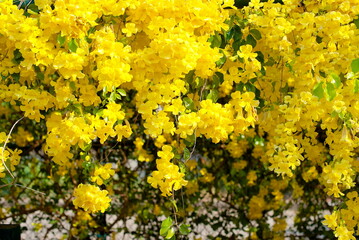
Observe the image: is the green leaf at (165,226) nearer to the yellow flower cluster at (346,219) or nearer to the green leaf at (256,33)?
the yellow flower cluster at (346,219)

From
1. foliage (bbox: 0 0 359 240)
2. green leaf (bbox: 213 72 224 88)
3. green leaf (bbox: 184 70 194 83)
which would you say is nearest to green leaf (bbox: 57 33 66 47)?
foliage (bbox: 0 0 359 240)

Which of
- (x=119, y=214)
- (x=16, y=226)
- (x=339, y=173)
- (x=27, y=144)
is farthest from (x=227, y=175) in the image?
(x=339, y=173)

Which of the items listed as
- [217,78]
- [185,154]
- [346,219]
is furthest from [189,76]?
[346,219]

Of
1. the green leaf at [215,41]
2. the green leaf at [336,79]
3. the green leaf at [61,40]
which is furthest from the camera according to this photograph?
the green leaf at [215,41]

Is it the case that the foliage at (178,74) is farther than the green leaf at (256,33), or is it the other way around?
the green leaf at (256,33)

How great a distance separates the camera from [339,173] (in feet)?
5.89

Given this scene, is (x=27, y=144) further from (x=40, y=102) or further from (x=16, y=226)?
(x=40, y=102)

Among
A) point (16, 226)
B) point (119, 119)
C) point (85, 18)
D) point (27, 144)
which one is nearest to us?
point (85, 18)

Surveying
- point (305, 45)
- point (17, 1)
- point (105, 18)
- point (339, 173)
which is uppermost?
point (17, 1)

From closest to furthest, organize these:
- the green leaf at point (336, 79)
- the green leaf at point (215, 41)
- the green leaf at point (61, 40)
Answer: the green leaf at point (61, 40) → the green leaf at point (336, 79) → the green leaf at point (215, 41)

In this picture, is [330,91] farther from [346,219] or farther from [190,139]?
[346,219]

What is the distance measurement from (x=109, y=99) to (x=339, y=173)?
2.32 ft

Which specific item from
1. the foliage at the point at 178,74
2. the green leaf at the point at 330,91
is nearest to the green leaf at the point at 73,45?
the foliage at the point at 178,74

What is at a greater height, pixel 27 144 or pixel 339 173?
pixel 27 144
